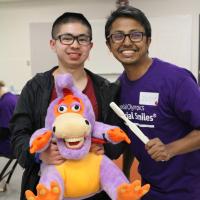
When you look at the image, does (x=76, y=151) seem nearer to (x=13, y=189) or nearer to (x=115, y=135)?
(x=115, y=135)

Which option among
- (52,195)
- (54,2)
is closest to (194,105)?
(52,195)

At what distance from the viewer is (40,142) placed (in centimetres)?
94

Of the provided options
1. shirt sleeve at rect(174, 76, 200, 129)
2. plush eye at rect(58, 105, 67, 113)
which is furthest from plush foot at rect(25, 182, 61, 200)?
shirt sleeve at rect(174, 76, 200, 129)

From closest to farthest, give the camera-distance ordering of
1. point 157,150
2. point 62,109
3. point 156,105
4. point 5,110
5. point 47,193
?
point 47,193, point 62,109, point 157,150, point 156,105, point 5,110

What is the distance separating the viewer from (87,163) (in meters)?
1.00

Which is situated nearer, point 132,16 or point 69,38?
point 69,38

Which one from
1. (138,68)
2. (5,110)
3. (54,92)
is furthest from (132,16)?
(5,110)

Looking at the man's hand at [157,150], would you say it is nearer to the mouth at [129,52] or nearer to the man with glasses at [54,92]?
the man with glasses at [54,92]

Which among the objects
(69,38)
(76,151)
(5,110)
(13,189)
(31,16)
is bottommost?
(13,189)

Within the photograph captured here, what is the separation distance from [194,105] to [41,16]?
4.32m

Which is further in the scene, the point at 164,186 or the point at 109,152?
the point at 164,186

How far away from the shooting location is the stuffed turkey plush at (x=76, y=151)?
0.93m

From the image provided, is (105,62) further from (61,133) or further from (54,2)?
(61,133)

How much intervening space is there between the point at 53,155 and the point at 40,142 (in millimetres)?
76
